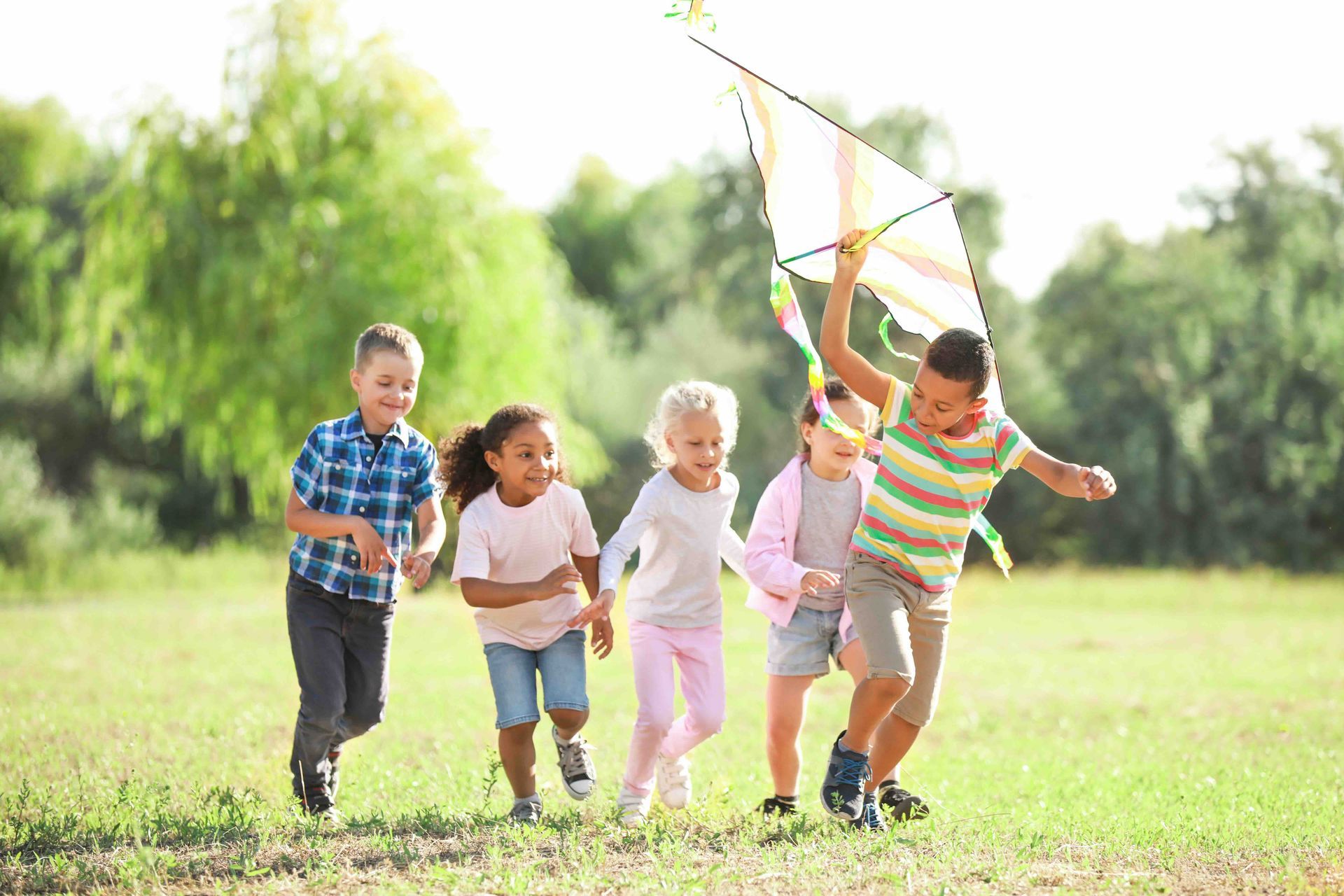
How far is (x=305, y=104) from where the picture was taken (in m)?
18.1

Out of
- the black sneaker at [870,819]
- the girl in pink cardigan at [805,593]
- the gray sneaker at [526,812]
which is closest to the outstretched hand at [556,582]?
the girl in pink cardigan at [805,593]

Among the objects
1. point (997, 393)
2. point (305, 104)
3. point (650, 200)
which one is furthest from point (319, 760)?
point (650, 200)

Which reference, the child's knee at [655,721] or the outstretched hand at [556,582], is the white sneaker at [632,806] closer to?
the child's knee at [655,721]

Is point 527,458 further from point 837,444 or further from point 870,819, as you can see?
point 870,819

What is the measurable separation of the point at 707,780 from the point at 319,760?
207 centimetres

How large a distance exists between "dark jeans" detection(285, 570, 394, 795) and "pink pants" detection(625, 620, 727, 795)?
3.69ft

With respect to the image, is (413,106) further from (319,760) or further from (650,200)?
(650,200)

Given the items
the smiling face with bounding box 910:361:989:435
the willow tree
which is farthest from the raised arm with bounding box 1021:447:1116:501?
the willow tree

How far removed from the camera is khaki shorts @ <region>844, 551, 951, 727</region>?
4.80 m


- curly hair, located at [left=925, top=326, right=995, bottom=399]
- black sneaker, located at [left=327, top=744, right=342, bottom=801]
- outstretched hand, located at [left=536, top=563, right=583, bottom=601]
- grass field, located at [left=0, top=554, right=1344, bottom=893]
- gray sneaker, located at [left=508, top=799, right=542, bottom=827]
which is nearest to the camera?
grass field, located at [left=0, top=554, right=1344, bottom=893]

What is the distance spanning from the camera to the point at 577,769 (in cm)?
530

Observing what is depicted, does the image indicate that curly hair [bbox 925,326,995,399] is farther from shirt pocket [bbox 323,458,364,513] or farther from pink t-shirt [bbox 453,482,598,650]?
shirt pocket [bbox 323,458,364,513]

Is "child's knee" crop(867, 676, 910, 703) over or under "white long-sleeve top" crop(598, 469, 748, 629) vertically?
under

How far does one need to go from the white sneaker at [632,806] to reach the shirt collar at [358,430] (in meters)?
1.77
